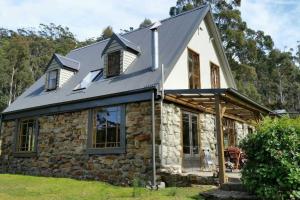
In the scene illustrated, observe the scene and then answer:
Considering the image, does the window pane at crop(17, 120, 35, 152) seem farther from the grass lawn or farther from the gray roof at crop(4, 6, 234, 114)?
the grass lawn

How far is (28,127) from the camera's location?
1442 centimetres

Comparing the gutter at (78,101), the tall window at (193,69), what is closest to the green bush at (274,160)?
the gutter at (78,101)

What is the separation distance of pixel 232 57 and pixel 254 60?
4.85m

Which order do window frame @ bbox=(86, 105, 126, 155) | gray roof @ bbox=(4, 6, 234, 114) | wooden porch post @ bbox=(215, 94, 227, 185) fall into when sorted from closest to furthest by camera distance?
wooden porch post @ bbox=(215, 94, 227, 185), window frame @ bbox=(86, 105, 126, 155), gray roof @ bbox=(4, 6, 234, 114)

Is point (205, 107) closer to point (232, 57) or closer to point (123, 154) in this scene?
→ point (123, 154)

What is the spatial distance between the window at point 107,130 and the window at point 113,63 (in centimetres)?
178

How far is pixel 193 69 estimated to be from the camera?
42.1ft

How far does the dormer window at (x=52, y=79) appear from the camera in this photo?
14.9m

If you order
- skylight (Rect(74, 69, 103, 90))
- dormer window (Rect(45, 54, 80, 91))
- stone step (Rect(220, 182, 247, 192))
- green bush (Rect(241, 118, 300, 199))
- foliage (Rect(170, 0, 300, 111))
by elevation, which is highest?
foliage (Rect(170, 0, 300, 111))

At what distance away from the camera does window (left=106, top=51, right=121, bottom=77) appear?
12.5 meters

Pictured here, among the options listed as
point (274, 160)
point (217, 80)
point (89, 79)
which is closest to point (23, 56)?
point (89, 79)

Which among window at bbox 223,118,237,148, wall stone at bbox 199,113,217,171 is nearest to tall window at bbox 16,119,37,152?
wall stone at bbox 199,113,217,171

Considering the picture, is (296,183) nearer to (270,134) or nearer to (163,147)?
(270,134)

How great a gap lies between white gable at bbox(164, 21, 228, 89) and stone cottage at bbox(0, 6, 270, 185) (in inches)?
1.7
